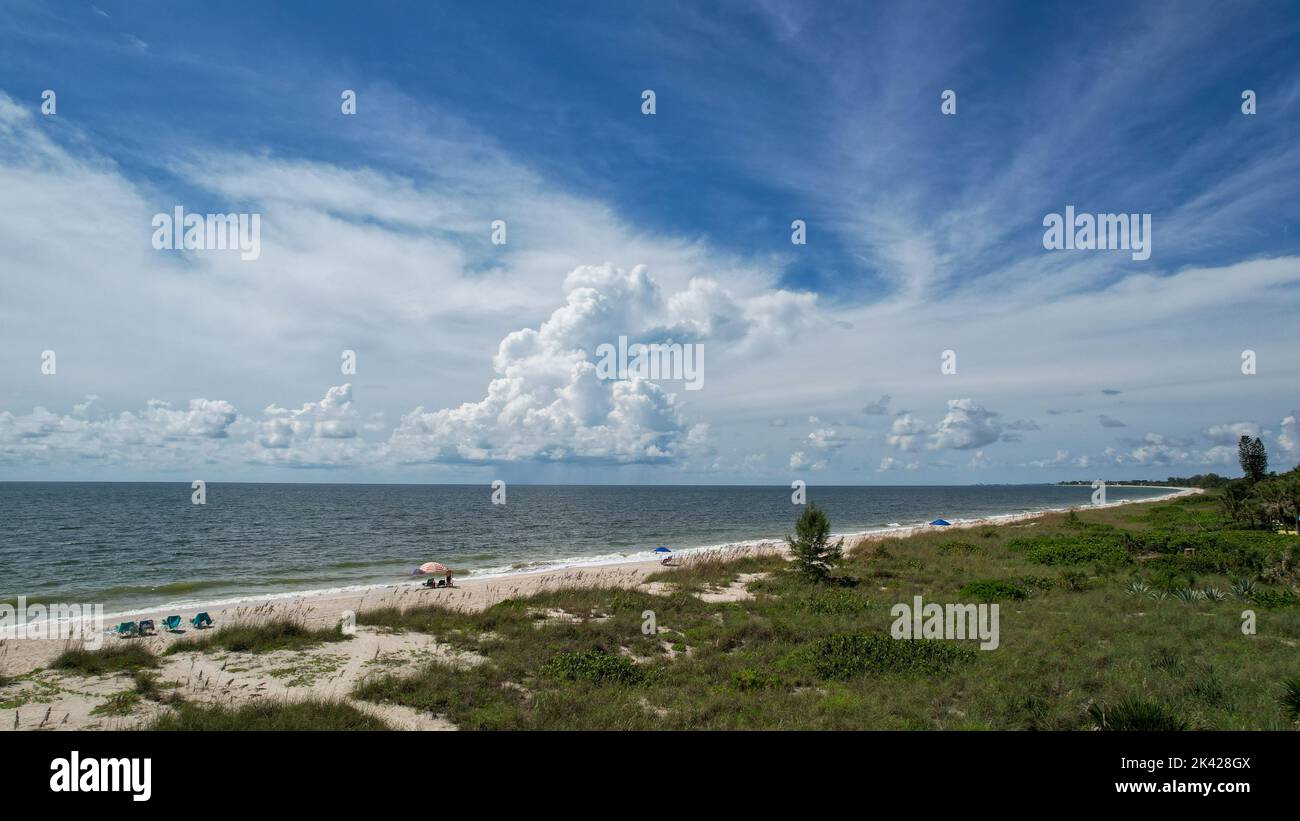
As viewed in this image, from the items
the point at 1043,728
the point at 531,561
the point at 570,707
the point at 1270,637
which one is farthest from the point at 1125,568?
the point at 531,561

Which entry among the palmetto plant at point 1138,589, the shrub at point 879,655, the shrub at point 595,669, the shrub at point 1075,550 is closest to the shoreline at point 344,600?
the shrub at point 595,669

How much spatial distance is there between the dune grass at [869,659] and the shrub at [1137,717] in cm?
3

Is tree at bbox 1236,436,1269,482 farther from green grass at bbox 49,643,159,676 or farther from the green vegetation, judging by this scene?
green grass at bbox 49,643,159,676

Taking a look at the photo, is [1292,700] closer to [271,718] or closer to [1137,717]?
[1137,717]

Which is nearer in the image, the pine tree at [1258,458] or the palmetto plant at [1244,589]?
the palmetto plant at [1244,589]

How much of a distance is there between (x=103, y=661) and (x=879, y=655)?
20.0m

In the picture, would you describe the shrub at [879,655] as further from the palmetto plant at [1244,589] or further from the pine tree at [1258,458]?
the pine tree at [1258,458]

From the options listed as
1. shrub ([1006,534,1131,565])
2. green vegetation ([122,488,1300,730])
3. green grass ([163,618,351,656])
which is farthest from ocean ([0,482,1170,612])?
shrub ([1006,534,1131,565])

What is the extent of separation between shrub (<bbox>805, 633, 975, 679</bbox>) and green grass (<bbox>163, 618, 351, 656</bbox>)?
14.5 metres

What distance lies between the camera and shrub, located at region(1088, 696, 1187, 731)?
368 inches

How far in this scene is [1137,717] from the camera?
9.56 metres

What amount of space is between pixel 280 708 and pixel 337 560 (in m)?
38.0

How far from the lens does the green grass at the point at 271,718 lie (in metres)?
10.2
